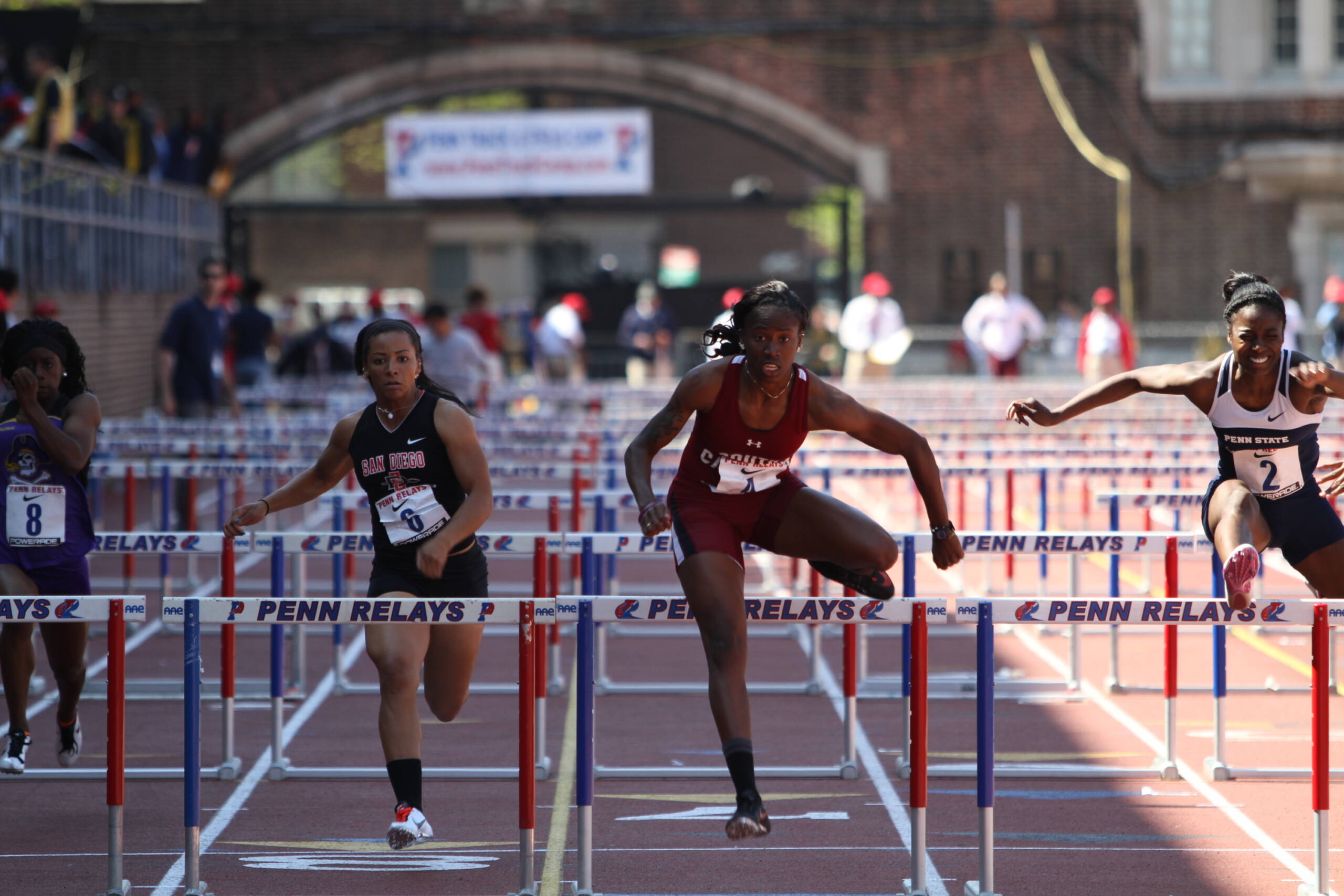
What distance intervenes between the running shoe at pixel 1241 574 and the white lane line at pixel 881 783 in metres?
1.35

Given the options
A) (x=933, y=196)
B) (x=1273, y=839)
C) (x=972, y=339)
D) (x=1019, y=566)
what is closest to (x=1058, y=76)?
(x=933, y=196)

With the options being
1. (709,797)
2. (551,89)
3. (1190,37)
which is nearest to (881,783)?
(709,797)

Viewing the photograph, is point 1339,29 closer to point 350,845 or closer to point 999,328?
point 999,328

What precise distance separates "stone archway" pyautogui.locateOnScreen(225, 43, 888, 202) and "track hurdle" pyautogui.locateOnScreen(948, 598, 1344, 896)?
29.4 metres

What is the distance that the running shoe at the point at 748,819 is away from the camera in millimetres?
5688

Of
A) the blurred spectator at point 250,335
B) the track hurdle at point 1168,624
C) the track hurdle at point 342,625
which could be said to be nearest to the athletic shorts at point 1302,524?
the track hurdle at point 1168,624

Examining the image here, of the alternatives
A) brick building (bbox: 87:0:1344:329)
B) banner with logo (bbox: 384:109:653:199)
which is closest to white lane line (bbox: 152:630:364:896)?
banner with logo (bbox: 384:109:653:199)

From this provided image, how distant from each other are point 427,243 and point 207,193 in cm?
2734

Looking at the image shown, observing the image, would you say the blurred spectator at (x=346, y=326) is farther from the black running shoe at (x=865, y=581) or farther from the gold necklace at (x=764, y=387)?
the gold necklace at (x=764, y=387)

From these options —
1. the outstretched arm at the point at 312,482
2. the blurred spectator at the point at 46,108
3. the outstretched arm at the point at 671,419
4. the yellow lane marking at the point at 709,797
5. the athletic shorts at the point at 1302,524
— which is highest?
the blurred spectator at the point at 46,108

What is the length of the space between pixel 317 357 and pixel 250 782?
21.5 metres

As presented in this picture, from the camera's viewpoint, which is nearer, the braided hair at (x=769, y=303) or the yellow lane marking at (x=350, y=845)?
the braided hair at (x=769, y=303)

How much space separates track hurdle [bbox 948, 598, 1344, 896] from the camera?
5.98 metres

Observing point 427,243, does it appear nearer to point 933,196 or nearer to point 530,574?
point 933,196
